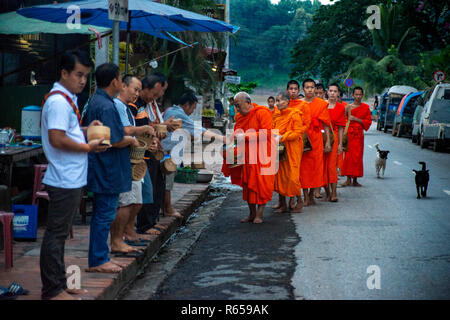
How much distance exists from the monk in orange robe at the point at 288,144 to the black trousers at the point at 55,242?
513cm

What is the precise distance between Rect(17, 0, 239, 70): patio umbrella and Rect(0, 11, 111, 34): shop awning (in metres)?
0.26

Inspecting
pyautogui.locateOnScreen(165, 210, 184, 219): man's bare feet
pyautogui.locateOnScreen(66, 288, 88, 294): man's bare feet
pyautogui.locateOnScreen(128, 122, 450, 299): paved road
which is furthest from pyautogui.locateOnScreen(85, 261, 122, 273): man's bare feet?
pyautogui.locateOnScreen(165, 210, 184, 219): man's bare feet

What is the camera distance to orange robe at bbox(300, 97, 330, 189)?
10.1 meters

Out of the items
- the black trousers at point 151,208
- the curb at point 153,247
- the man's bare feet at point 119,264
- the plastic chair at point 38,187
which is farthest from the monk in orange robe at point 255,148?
the man's bare feet at point 119,264

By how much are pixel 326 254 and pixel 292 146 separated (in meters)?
2.96

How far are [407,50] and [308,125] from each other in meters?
39.6

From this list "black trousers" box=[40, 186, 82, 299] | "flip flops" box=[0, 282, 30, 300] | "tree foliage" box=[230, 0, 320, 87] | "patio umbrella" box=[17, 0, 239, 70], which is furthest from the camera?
"tree foliage" box=[230, 0, 320, 87]

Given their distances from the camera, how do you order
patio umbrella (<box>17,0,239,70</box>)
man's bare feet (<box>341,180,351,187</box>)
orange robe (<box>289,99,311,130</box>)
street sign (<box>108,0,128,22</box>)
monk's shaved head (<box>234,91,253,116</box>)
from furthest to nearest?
man's bare feet (<box>341,180,351,187</box>) → orange robe (<box>289,99,311,130</box>) → monk's shaved head (<box>234,91,253,116</box>) → patio umbrella (<box>17,0,239,70</box>) → street sign (<box>108,0,128,22</box>)

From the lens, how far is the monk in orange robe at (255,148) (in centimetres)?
846

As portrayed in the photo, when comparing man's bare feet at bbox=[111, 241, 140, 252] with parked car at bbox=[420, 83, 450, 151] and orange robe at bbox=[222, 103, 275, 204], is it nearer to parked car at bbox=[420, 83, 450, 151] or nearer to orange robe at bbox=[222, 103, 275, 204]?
orange robe at bbox=[222, 103, 275, 204]

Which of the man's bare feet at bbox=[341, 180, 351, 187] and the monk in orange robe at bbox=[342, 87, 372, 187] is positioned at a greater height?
the monk in orange robe at bbox=[342, 87, 372, 187]

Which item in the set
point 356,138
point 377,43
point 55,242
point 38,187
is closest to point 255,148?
point 38,187

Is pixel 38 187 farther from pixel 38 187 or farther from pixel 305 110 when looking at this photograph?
pixel 305 110
